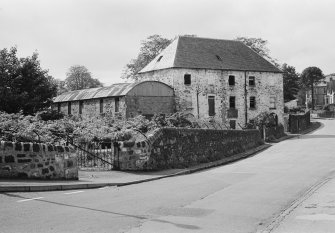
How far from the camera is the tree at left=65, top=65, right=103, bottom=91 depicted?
324 ft

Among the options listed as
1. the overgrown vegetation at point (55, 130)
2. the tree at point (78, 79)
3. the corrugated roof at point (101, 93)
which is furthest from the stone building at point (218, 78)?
the tree at point (78, 79)

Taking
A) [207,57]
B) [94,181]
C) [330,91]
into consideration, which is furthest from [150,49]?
[330,91]

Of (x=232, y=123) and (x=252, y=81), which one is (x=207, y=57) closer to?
(x=252, y=81)

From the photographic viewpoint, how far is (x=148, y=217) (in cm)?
938

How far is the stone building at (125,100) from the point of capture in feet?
143

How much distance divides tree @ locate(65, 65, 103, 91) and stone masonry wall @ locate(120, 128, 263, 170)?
2757 inches

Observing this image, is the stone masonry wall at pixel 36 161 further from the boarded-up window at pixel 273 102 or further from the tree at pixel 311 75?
the tree at pixel 311 75

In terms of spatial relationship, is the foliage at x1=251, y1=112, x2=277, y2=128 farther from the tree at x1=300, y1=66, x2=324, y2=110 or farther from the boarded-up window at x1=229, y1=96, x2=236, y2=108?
the tree at x1=300, y1=66, x2=324, y2=110

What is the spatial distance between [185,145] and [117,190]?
1113cm

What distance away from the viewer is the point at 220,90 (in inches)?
2178

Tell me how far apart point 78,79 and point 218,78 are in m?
51.8

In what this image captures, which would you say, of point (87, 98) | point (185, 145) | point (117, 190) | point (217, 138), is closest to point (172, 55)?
point (87, 98)

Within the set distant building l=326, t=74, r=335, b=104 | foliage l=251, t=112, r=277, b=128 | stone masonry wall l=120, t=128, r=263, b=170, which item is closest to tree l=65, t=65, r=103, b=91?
foliage l=251, t=112, r=277, b=128

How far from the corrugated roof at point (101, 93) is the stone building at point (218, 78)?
7.81m
